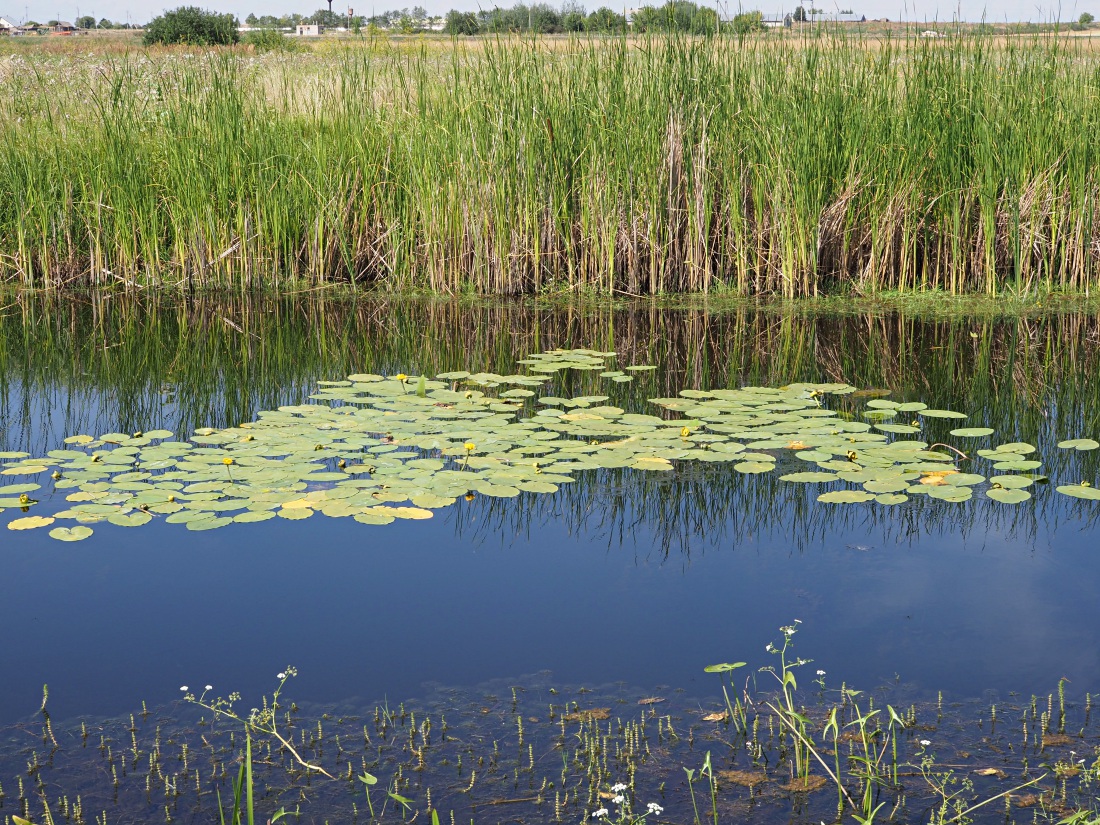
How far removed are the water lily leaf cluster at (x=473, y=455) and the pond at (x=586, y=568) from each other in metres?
0.03

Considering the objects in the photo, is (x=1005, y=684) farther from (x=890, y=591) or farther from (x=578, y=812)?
(x=578, y=812)

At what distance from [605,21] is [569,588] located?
4.90 meters

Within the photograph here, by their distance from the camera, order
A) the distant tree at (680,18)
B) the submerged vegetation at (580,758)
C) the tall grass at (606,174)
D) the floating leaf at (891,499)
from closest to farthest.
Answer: the submerged vegetation at (580,758)
the floating leaf at (891,499)
the tall grass at (606,174)
the distant tree at (680,18)

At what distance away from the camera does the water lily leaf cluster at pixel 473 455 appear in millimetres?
3512

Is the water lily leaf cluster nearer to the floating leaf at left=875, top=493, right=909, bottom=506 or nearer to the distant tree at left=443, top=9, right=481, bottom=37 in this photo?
the floating leaf at left=875, top=493, right=909, bottom=506

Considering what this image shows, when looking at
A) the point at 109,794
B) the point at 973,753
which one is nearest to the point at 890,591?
the point at 973,753

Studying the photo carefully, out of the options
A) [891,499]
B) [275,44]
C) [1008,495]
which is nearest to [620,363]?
[891,499]

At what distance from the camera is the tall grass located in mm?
6605

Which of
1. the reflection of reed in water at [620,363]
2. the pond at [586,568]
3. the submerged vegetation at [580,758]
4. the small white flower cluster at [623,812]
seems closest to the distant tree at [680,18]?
the reflection of reed in water at [620,363]

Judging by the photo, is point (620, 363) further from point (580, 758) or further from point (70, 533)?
point (580, 758)

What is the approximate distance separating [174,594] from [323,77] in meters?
6.05

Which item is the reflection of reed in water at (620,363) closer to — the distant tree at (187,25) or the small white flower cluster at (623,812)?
the small white flower cluster at (623,812)

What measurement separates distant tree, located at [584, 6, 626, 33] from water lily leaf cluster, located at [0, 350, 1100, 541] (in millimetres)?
3047

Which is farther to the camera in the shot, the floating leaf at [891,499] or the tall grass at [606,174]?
the tall grass at [606,174]
